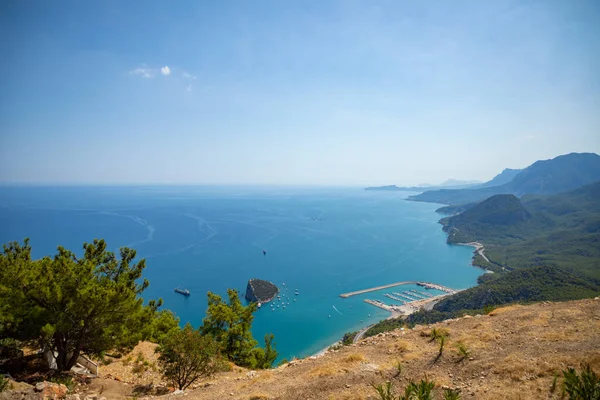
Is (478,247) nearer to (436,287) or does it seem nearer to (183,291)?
(436,287)

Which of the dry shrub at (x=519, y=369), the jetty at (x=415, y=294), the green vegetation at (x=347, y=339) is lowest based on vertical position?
the jetty at (x=415, y=294)

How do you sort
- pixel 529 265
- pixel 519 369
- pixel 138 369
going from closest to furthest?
pixel 519 369 < pixel 138 369 < pixel 529 265

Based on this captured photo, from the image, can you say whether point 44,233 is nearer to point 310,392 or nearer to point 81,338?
point 81,338

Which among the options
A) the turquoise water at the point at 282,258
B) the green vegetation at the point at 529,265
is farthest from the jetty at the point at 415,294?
the green vegetation at the point at 529,265

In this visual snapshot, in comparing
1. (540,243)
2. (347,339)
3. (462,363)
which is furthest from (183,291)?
(540,243)

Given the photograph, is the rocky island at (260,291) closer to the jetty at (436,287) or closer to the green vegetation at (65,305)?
the jetty at (436,287)

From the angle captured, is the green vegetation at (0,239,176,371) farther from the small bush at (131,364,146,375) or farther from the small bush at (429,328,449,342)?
the small bush at (429,328,449,342)

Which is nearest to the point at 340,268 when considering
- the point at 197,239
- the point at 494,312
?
the point at 197,239
